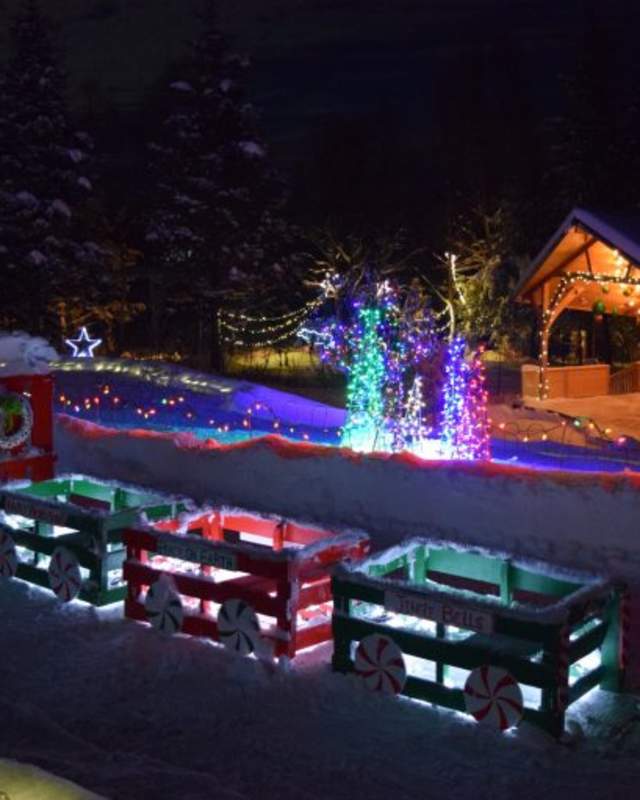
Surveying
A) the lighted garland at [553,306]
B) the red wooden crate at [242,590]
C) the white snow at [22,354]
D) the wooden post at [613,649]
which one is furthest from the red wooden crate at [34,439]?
the lighted garland at [553,306]

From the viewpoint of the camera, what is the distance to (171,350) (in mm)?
32469

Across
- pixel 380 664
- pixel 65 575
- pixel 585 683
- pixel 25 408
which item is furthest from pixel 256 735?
pixel 25 408

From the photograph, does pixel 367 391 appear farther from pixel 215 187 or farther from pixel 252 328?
pixel 252 328

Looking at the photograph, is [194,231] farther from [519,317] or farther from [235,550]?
[235,550]

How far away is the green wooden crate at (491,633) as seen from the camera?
690cm

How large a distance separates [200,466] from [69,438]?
260 centimetres

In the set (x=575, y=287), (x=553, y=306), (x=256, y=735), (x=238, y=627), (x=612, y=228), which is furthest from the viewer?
(x=575, y=287)

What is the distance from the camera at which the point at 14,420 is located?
12.5m

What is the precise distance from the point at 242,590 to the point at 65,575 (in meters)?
2.14

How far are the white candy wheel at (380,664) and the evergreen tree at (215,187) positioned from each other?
69.1ft

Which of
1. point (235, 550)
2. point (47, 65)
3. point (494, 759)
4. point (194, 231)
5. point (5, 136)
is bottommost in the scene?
point (494, 759)

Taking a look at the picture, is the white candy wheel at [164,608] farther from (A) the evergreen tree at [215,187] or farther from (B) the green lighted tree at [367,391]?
(A) the evergreen tree at [215,187]

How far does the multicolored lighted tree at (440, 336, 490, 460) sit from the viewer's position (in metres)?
13.1

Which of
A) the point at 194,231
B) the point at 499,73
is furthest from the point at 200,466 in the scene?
the point at 499,73
